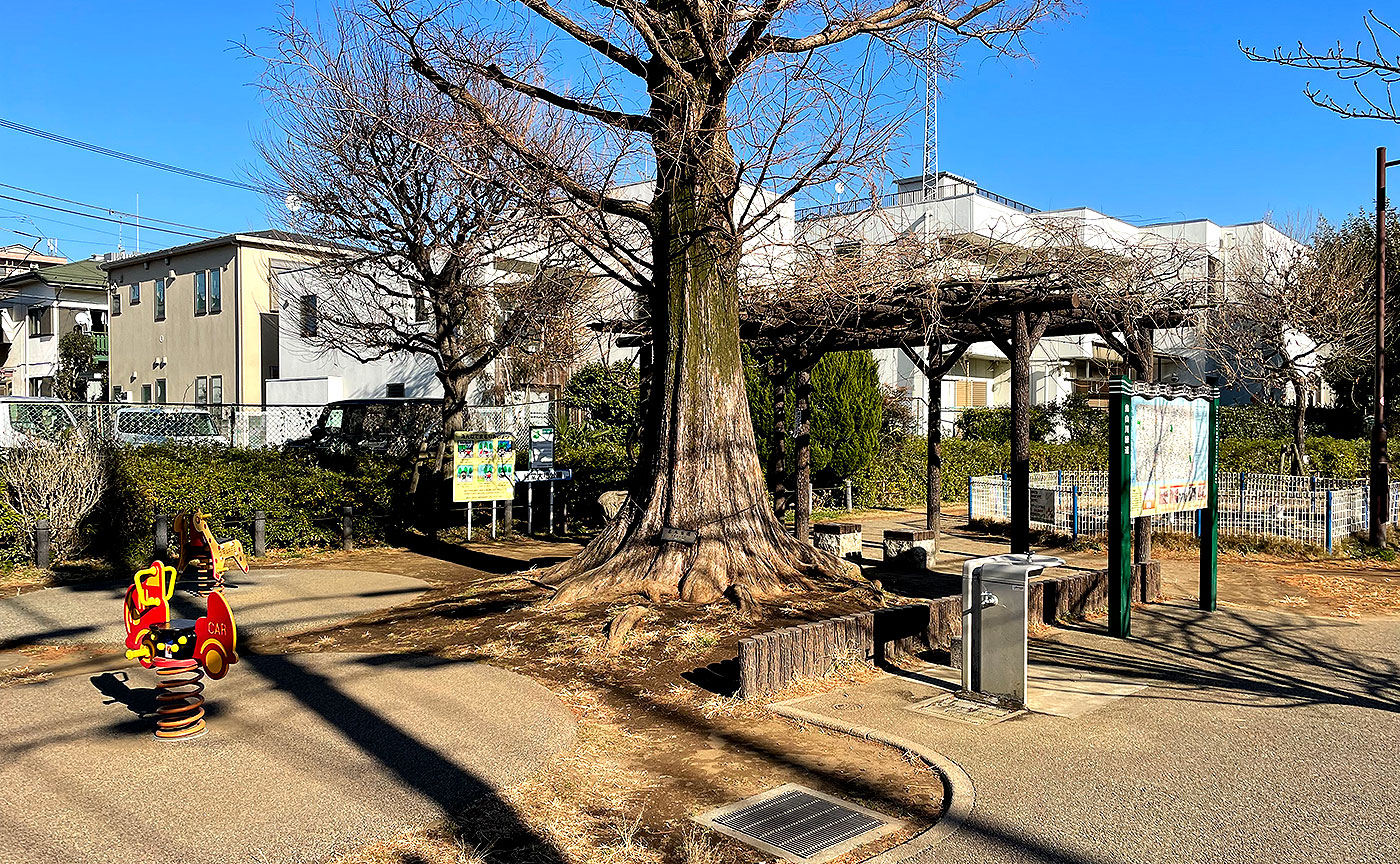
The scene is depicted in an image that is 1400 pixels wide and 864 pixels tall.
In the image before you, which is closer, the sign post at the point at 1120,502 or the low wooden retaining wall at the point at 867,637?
the low wooden retaining wall at the point at 867,637

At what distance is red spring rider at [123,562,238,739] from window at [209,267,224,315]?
29.8 m

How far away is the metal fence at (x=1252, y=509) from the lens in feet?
49.5

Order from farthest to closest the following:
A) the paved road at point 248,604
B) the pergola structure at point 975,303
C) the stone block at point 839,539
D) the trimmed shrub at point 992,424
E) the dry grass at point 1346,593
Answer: the trimmed shrub at point 992,424
the stone block at point 839,539
the pergola structure at point 975,303
the dry grass at point 1346,593
the paved road at point 248,604

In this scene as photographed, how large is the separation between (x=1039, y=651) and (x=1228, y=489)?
36.1 feet

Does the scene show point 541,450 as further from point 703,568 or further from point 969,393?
point 969,393

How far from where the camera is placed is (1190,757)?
5789 mm

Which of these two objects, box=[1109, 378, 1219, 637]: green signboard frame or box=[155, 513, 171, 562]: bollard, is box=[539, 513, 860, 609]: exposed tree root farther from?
box=[155, 513, 171, 562]: bollard

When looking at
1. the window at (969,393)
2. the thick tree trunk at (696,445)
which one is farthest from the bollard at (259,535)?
the window at (969,393)

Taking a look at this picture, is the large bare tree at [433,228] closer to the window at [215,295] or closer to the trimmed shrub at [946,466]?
the trimmed shrub at [946,466]

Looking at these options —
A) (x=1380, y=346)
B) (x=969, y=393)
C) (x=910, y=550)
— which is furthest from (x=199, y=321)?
(x=1380, y=346)

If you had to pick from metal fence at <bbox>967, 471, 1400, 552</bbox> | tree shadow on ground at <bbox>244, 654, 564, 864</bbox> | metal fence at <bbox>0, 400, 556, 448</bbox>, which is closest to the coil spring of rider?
tree shadow on ground at <bbox>244, 654, 564, 864</bbox>

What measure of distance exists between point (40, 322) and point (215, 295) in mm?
14973

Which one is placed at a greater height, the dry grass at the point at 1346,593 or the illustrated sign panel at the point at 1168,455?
the illustrated sign panel at the point at 1168,455

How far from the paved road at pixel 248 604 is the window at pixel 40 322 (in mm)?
36714
